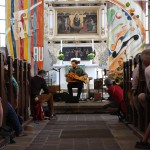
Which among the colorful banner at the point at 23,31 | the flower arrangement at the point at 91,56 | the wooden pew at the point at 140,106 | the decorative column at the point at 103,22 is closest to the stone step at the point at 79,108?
the wooden pew at the point at 140,106

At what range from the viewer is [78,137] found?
689 cm

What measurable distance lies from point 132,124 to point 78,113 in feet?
12.1

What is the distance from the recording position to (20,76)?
27.6ft

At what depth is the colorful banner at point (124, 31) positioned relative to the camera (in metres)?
20.7

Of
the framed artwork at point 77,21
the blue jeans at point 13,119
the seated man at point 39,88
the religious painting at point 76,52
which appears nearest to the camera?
the blue jeans at point 13,119

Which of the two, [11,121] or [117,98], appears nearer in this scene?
[11,121]

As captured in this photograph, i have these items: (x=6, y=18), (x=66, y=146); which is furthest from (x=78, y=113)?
(x=6, y=18)

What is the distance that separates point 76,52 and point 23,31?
3957 mm

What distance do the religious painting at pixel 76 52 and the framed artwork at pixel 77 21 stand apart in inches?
41.1

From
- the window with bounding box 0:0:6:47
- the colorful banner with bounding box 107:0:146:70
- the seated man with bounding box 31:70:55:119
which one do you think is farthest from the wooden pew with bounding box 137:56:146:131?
the colorful banner with bounding box 107:0:146:70

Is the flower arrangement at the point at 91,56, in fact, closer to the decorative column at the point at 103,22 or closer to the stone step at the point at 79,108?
the decorative column at the point at 103,22

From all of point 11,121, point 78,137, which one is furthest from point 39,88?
point 11,121

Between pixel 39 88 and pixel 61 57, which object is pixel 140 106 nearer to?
pixel 39 88

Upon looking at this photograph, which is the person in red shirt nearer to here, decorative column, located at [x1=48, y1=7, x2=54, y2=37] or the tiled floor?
the tiled floor
